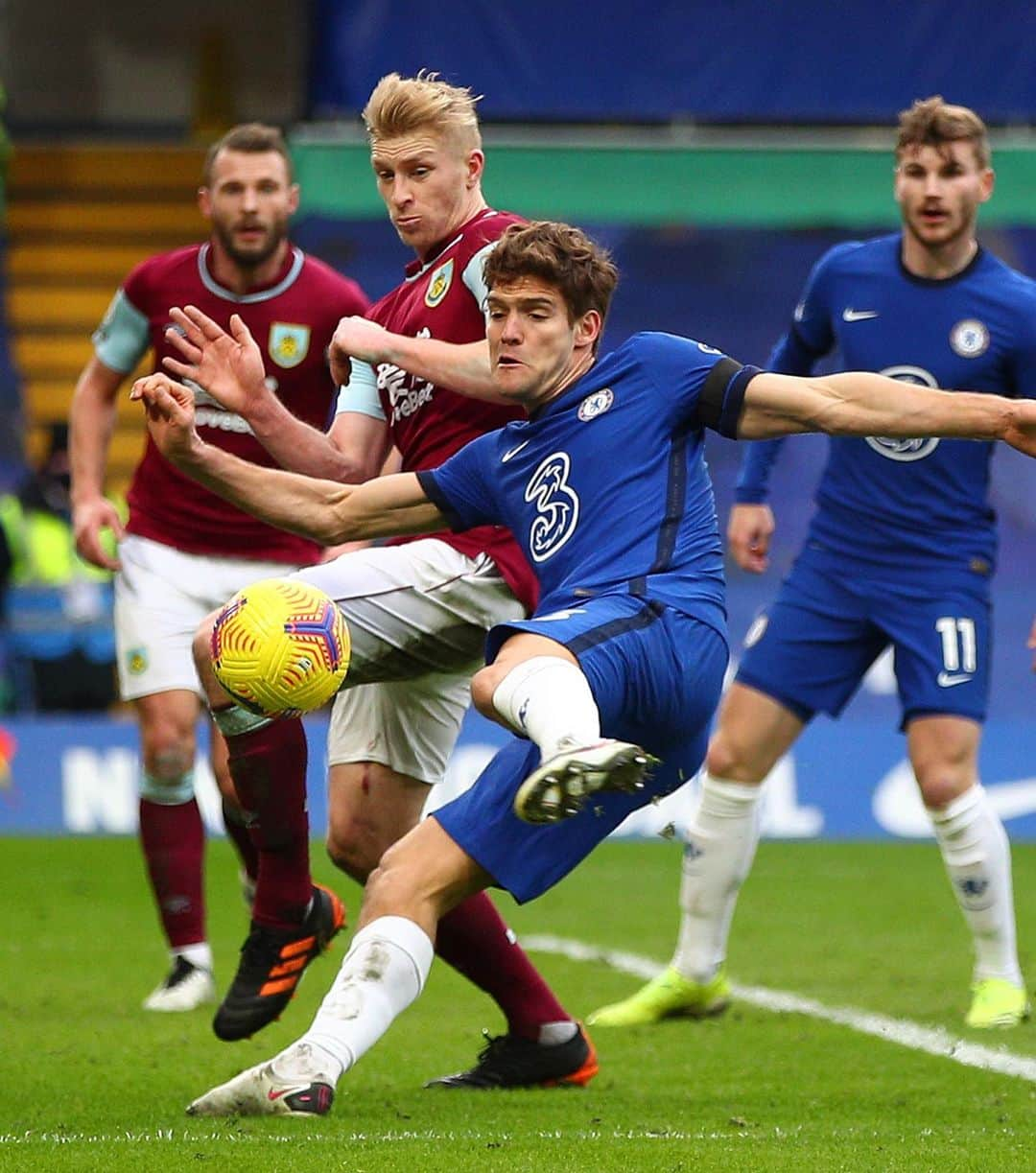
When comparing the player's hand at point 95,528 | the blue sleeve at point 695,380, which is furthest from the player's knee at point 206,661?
the player's hand at point 95,528

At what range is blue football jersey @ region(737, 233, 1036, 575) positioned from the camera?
671 centimetres

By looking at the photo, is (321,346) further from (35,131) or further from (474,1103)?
(35,131)

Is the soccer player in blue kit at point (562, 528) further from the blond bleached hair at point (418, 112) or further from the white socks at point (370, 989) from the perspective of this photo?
the blond bleached hair at point (418, 112)

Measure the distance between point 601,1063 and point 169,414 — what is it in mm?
2093

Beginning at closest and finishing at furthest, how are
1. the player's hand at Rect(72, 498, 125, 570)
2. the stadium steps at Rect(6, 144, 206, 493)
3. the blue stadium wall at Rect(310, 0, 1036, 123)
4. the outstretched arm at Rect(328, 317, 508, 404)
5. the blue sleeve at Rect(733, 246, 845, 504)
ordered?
the outstretched arm at Rect(328, 317, 508, 404)
the blue sleeve at Rect(733, 246, 845, 504)
the player's hand at Rect(72, 498, 125, 570)
the blue stadium wall at Rect(310, 0, 1036, 123)
the stadium steps at Rect(6, 144, 206, 493)

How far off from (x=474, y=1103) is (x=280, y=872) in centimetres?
70

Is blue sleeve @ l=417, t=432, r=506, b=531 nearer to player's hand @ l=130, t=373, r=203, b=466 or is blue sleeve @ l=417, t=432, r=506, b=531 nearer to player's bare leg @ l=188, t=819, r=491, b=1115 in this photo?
player's hand @ l=130, t=373, r=203, b=466

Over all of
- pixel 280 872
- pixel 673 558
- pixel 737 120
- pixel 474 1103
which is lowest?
pixel 474 1103

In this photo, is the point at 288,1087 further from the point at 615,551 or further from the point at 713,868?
the point at 713,868

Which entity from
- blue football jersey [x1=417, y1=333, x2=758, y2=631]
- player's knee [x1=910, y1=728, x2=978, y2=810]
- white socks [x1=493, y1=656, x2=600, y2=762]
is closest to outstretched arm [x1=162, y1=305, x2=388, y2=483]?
blue football jersey [x1=417, y1=333, x2=758, y2=631]

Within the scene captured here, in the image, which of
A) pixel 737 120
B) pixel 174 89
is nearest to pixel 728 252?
pixel 737 120

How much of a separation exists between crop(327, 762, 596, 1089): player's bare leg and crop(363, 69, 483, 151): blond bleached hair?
158 centimetres

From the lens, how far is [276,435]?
5.38 meters

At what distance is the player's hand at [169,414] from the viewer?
4.97m
